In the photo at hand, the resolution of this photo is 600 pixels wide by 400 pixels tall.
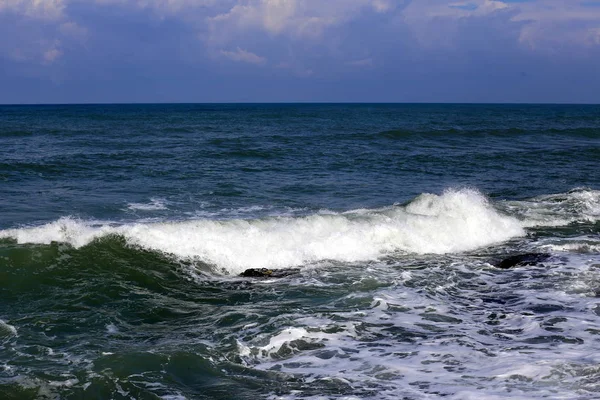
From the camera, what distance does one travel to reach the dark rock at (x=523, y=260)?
13.6m

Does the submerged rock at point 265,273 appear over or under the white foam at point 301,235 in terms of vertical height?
under

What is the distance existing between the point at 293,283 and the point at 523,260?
17.5ft

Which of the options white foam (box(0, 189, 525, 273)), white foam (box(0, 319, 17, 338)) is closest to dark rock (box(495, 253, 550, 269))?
white foam (box(0, 189, 525, 273))

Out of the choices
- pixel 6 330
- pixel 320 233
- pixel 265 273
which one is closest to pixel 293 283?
pixel 265 273

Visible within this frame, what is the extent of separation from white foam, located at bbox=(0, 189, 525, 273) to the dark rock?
5.94 ft

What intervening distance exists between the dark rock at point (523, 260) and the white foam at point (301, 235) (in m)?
1.81

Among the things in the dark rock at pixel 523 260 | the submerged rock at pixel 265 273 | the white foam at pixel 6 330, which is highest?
the dark rock at pixel 523 260

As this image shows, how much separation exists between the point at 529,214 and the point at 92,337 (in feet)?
45.8

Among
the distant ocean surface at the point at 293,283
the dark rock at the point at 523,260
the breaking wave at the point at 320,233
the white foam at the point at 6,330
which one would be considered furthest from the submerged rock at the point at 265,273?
the white foam at the point at 6,330

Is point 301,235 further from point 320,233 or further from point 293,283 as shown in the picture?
point 293,283

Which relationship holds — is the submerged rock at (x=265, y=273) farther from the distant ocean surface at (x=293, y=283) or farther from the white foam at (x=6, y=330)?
the white foam at (x=6, y=330)

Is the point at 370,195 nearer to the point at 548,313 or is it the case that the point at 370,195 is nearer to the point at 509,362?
the point at 548,313

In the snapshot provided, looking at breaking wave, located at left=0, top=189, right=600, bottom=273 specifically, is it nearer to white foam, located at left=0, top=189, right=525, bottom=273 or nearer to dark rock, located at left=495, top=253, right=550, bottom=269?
white foam, located at left=0, top=189, right=525, bottom=273

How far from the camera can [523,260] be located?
45.5 ft
